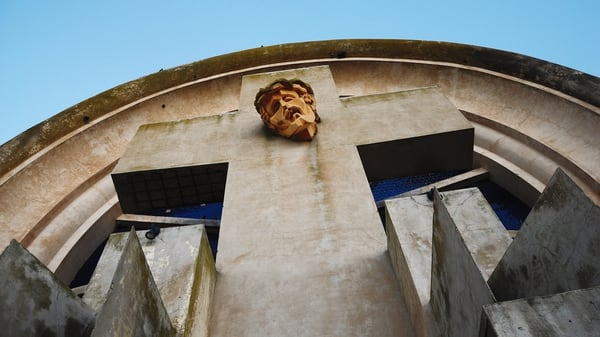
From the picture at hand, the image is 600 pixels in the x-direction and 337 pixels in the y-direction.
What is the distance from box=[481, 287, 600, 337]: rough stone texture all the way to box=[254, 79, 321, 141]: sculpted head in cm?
329

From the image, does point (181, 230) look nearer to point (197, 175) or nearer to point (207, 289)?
point (207, 289)

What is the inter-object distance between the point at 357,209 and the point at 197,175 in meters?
1.87

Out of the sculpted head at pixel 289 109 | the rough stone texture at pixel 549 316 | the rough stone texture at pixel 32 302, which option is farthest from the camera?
the sculpted head at pixel 289 109

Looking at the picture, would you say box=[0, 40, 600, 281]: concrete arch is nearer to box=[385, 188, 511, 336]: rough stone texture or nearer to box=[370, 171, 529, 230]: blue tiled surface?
box=[370, 171, 529, 230]: blue tiled surface

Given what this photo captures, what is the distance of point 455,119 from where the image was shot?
476 cm

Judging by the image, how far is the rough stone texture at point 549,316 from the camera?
1.40 m

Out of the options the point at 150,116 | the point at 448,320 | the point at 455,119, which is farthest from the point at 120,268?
the point at 150,116

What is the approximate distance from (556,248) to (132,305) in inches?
68.9

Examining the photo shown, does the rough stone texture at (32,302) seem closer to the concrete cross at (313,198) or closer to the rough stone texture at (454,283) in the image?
the concrete cross at (313,198)

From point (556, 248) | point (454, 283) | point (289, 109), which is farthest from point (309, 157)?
point (556, 248)

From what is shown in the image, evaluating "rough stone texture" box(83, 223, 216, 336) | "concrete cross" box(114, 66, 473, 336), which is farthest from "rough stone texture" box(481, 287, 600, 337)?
"rough stone texture" box(83, 223, 216, 336)

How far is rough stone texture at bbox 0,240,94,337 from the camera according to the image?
1687 millimetres

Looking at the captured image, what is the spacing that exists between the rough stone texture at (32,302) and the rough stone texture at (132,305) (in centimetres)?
21

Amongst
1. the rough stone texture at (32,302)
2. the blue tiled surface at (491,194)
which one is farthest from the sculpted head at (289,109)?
the rough stone texture at (32,302)
